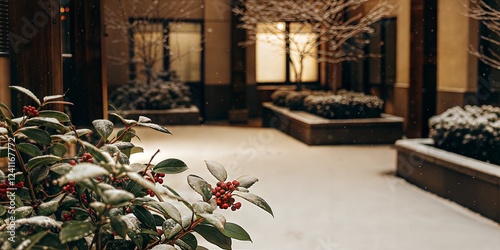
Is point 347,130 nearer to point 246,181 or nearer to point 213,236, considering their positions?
point 246,181

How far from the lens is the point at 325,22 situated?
1302 cm

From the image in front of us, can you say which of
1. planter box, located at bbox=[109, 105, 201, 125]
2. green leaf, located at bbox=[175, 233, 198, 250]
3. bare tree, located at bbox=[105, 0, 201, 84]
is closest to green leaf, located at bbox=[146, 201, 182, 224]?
green leaf, located at bbox=[175, 233, 198, 250]

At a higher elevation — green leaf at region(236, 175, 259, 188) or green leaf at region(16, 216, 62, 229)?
green leaf at region(236, 175, 259, 188)

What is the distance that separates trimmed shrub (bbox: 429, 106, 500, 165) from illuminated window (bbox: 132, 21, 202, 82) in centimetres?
919

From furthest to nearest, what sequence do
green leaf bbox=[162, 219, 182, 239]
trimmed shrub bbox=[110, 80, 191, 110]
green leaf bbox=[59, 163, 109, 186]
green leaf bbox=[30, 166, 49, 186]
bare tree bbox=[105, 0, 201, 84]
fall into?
bare tree bbox=[105, 0, 201, 84], trimmed shrub bbox=[110, 80, 191, 110], green leaf bbox=[30, 166, 49, 186], green leaf bbox=[162, 219, 182, 239], green leaf bbox=[59, 163, 109, 186]

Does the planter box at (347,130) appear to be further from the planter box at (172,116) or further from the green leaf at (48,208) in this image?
the green leaf at (48,208)

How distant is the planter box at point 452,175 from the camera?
18.9ft

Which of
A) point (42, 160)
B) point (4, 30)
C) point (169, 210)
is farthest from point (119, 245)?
point (4, 30)

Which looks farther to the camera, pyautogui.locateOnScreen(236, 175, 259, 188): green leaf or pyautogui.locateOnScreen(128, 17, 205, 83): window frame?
pyautogui.locateOnScreen(128, 17, 205, 83): window frame

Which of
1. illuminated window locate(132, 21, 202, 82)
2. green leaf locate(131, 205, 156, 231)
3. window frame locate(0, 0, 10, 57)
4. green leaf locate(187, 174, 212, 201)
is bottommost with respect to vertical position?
green leaf locate(131, 205, 156, 231)

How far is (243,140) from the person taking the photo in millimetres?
11930

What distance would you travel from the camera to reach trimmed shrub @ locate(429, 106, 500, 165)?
6.59 meters

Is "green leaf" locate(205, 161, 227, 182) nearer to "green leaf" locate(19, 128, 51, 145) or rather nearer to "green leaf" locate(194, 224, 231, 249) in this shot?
"green leaf" locate(194, 224, 231, 249)

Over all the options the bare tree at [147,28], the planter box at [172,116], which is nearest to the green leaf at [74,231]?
the planter box at [172,116]
